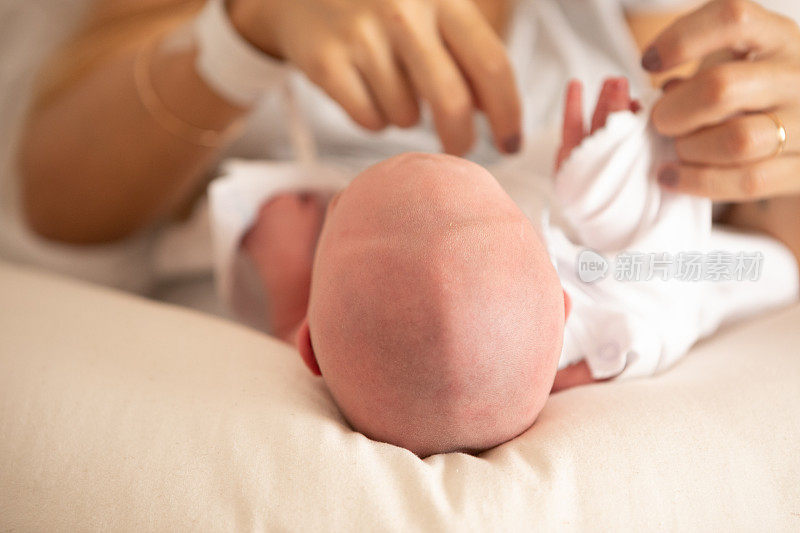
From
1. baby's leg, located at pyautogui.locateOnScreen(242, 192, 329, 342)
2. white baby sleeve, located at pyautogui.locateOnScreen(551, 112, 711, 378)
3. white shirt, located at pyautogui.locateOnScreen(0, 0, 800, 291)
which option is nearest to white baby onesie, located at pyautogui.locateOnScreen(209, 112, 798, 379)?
white baby sleeve, located at pyautogui.locateOnScreen(551, 112, 711, 378)

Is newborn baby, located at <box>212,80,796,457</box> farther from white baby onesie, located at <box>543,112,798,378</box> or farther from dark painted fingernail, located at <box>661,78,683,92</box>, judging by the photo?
dark painted fingernail, located at <box>661,78,683,92</box>

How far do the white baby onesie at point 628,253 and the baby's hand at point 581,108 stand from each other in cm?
2

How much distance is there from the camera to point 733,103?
470 millimetres

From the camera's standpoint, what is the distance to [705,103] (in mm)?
471

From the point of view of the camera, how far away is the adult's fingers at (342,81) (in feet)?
1.92

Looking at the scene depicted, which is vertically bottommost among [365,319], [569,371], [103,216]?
[103,216]

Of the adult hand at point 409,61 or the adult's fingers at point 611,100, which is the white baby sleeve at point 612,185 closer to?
the adult's fingers at point 611,100

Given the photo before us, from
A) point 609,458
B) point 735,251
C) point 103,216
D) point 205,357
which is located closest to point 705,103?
point 735,251

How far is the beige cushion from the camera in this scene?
0.38 meters

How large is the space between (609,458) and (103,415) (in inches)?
13.5

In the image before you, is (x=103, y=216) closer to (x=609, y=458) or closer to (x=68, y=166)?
(x=68, y=166)

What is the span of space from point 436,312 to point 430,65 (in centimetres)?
29

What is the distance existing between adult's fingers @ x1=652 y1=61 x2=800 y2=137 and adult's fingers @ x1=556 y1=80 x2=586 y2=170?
6 cm

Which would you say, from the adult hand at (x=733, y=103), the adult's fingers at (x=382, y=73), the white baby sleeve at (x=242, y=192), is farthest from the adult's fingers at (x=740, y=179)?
the white baby sleeve at (x=242, y=192)
